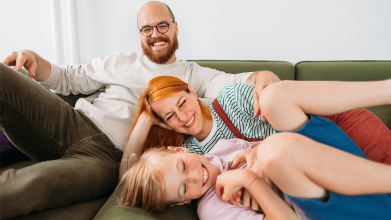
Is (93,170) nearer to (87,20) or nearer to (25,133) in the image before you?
(25,133)

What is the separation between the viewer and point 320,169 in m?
0.57

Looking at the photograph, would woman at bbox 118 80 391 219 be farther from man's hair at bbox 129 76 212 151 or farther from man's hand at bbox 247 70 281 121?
man's hair at bbox 129 76 212 151

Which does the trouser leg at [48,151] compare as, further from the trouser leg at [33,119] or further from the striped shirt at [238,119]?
the striped shirt at [238,119]

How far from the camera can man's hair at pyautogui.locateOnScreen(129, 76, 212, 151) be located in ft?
3.77

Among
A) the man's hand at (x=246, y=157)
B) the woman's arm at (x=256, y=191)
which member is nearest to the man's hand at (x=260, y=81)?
the man's hand at (x=246, y=157)

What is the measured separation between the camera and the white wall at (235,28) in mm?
1831

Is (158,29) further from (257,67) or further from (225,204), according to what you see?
(225,204)

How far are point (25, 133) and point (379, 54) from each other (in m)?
2.48

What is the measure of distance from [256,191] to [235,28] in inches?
62.4

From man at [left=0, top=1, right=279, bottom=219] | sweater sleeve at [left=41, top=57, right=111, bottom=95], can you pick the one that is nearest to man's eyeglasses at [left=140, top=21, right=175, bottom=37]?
man at [left=0, top=1, right=279, bottom=219]

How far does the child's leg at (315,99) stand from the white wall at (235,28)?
1.37 metres

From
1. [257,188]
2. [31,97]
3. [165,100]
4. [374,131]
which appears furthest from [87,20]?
[374,131]

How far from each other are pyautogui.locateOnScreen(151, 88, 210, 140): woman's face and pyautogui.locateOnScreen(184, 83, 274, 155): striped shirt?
0.09 meters

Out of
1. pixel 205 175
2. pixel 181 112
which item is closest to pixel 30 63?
pixel 181 112
